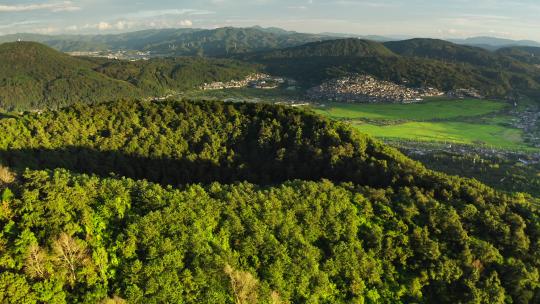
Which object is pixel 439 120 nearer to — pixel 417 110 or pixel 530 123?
pixel 417 110

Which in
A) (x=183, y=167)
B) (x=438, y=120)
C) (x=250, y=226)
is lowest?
(x=438, y=120)

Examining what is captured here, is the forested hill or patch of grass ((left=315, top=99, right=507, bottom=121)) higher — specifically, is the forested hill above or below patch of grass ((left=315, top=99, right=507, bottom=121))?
above

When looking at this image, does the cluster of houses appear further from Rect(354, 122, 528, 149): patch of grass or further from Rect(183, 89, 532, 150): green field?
Rect(354, 122, 528, 149): patch of grass

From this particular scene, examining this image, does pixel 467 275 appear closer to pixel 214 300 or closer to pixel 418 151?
pixel 214 300

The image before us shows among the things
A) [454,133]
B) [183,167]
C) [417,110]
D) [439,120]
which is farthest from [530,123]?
[183,167]

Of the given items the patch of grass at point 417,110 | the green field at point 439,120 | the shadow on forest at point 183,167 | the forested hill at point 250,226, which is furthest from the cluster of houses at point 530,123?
the shadow on forest at point 183,167

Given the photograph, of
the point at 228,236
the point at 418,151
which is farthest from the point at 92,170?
the point at 418,151

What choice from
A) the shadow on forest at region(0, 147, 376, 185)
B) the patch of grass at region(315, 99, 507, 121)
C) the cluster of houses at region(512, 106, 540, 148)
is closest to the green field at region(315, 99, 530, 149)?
the patch of grass at region(315, 99, 507, 121)
